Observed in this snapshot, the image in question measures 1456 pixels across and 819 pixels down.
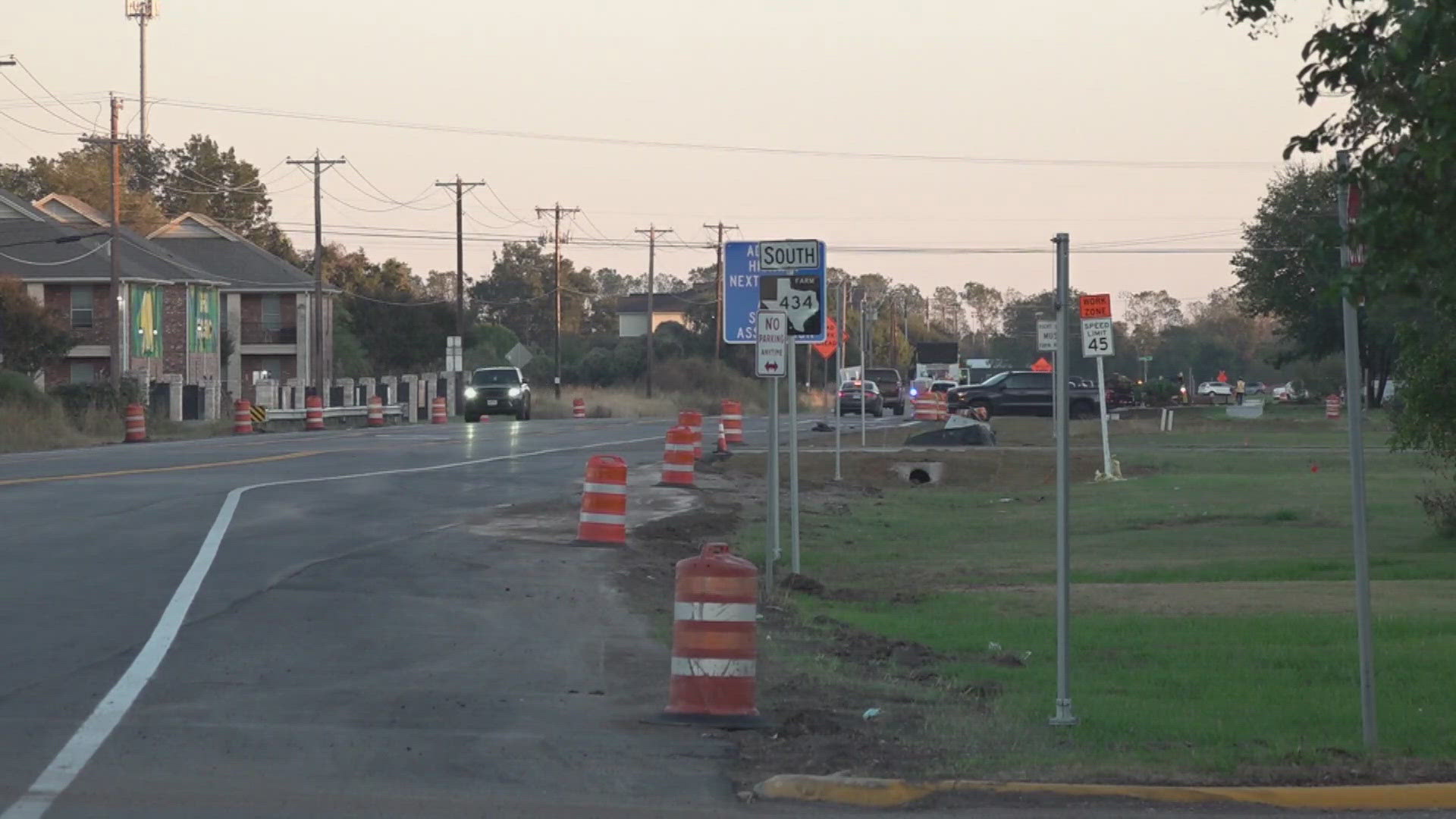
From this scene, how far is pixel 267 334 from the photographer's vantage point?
263 ft

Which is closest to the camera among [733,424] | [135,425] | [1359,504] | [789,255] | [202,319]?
[1359,504]

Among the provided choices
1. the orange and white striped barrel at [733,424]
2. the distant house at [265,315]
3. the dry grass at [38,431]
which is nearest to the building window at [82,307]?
the distant house at [265,315]

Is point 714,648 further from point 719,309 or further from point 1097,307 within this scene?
point 719,309

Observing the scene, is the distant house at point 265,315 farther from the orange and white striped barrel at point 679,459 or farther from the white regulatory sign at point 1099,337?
Result: the white regulatory sign at point 1099,337

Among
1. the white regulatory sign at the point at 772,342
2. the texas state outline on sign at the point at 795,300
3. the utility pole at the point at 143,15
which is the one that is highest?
the utility pole at the point at 143,15

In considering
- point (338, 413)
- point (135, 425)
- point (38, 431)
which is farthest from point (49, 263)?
point (38, 431)

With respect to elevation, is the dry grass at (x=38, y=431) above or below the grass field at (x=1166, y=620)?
above

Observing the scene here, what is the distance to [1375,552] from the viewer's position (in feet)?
60.0

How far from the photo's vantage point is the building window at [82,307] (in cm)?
6481

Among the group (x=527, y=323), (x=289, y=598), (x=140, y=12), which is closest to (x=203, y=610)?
(x=289, y=598)

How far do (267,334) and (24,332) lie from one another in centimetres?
2588

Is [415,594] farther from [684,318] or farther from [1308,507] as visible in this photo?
[684,318]

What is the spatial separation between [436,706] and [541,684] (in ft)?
2.96

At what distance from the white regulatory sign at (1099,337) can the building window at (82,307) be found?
4711 centimetres
